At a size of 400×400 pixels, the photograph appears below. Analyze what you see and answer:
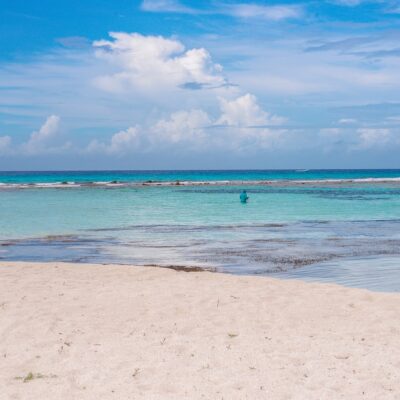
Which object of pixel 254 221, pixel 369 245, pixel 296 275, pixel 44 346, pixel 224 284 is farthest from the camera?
pixel 254 221

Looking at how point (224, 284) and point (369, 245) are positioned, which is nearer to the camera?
point (224, 284)

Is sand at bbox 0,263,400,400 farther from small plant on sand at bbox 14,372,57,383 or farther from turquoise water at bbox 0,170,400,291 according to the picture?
turquoise water at bbox 0,170,400,291

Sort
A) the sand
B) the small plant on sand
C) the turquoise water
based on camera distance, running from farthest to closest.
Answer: the turquoise water, the small plant on sand, the sand

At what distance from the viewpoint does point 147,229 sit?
2331 centimetres

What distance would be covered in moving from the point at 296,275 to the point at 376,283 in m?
1.86

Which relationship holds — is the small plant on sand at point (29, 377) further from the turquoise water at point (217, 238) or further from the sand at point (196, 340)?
the turquoise water at point (217, 238)

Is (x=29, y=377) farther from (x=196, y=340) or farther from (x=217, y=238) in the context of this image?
(x=217, y=238)

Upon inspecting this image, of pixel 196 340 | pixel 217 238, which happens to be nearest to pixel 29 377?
pixel 196 340

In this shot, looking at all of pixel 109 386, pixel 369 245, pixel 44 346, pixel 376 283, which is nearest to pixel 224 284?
pixel 376 283

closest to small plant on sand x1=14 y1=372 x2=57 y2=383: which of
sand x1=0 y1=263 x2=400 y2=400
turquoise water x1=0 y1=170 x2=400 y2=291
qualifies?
sand x1=0 y1=263 x2=400 y2=400

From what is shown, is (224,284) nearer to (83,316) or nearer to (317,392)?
(83,316)

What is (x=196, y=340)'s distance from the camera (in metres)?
7.53

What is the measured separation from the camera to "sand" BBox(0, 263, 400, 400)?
595cm

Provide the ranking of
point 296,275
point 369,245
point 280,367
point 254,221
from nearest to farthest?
point 280,367
point 296,275
point 369,245
point 254,221
